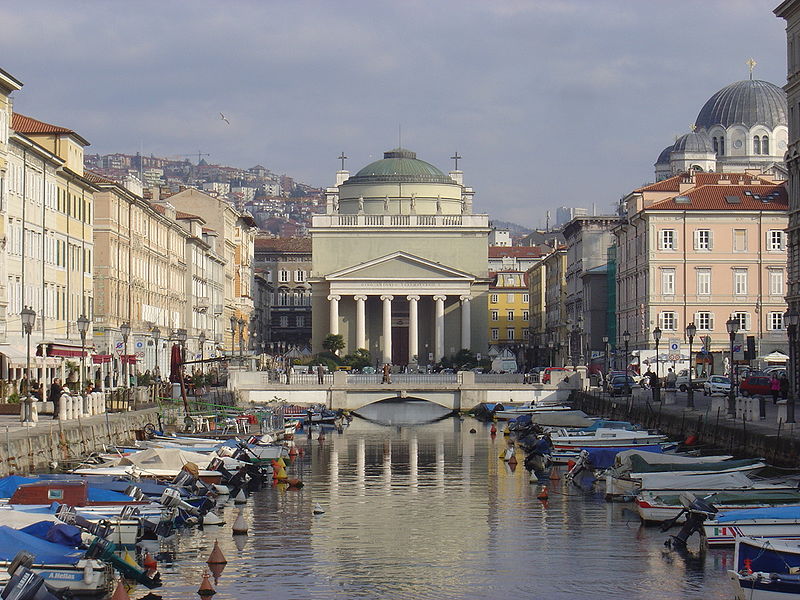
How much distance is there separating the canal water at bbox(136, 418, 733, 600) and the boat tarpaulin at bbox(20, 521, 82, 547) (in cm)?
170

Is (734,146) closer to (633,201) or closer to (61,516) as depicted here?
(633,201)

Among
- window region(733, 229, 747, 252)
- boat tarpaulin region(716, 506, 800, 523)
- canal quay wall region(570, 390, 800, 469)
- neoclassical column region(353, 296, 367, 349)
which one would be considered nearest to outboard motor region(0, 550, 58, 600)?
boat tarpaulin region(716, 506, 800, 523)

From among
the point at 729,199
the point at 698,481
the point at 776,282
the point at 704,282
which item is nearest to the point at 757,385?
the point at 698,481

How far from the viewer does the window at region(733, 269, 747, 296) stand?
10562cm

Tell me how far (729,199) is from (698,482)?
71071mm

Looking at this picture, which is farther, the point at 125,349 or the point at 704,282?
the point at 704,282

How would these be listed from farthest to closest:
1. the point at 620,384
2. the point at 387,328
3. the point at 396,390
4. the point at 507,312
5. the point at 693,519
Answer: the point at 507,312
the point at 387,328
the point at 396,390
the point at 620,384
the point at 693,519

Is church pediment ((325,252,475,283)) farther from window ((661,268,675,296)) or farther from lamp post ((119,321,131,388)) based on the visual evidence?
lamp post ((119,321,131,388))

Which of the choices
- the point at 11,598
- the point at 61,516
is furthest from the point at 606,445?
the point at 11,598

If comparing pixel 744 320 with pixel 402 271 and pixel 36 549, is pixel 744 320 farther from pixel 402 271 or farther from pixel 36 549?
pixel 36 549

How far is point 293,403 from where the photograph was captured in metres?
97.9

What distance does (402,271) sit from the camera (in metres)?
148

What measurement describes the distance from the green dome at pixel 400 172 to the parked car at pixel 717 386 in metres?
85.1

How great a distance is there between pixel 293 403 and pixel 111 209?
17.5 m
